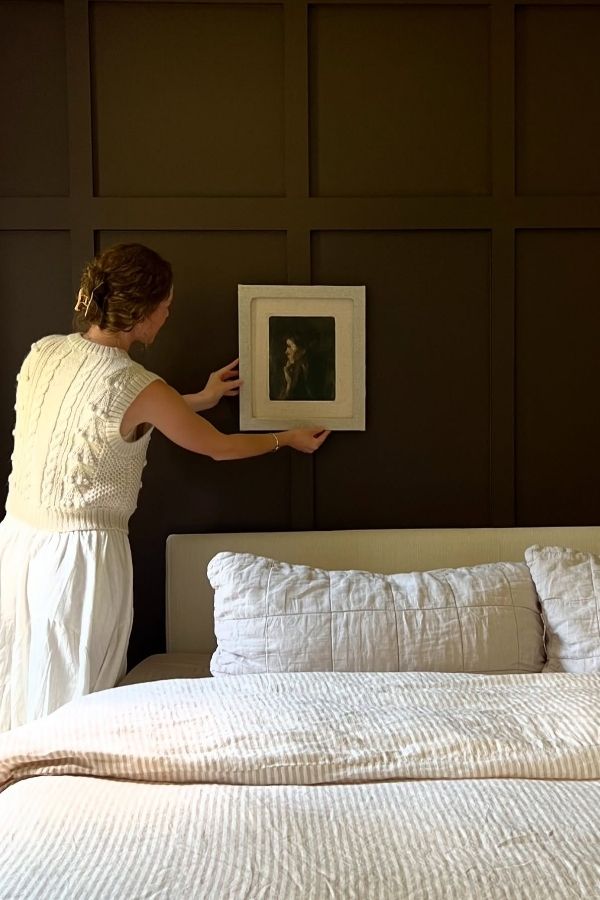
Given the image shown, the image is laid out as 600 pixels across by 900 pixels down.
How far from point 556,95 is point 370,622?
70.4 inches

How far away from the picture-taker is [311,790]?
1.43 m

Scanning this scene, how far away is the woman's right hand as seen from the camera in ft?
8.32

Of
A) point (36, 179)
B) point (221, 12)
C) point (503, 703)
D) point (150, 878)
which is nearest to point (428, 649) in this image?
point (503, 703)

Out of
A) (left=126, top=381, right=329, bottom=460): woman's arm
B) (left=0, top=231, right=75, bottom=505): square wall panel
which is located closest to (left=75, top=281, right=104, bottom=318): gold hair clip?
(left=126, top=381, right=329, bottom=460): woman's arm

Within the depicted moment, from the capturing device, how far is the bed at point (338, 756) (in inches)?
45.2

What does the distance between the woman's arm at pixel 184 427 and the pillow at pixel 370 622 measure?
13.3 inches

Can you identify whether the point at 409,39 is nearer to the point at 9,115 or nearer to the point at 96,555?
the point at 9,115

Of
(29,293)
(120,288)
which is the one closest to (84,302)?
(120,288)

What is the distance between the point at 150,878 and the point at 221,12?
2.43 meters

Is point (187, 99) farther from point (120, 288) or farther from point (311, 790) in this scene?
point (311, 790)

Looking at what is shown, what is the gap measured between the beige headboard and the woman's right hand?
272 mm

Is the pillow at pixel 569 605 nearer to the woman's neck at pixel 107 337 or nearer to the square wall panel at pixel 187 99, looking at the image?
the woman's neck at pixel 107 337

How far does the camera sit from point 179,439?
226 cm

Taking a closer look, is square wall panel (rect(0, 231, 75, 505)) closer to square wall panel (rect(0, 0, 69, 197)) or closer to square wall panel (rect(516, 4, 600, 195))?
square wall panel (rect(0, 0, 69, 197))
